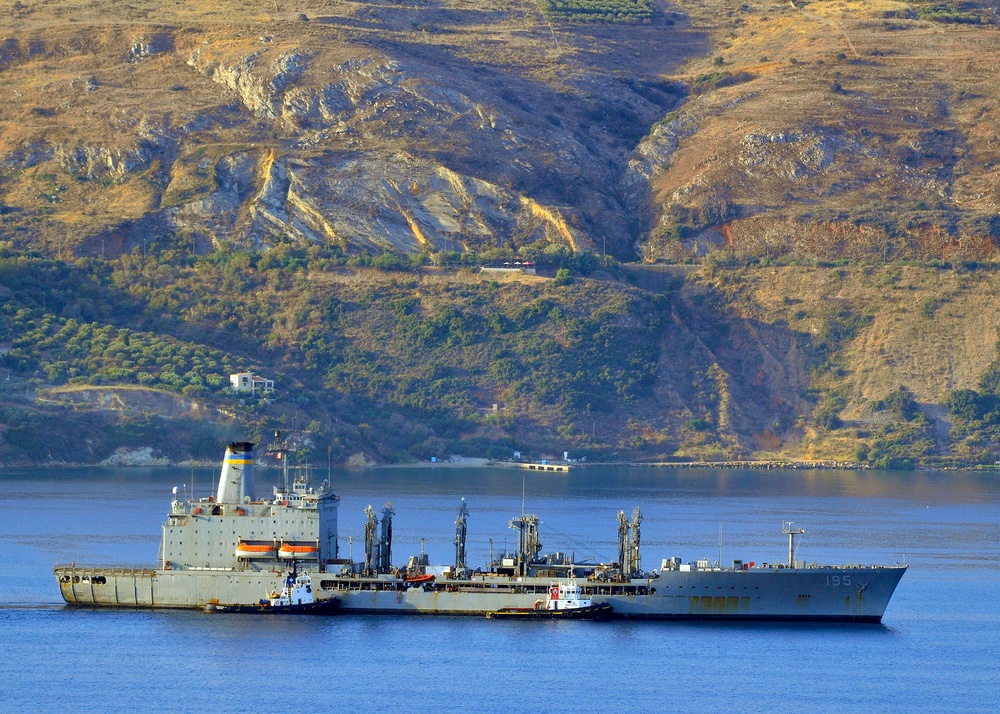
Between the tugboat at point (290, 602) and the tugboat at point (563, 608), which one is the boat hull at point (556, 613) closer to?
the tugboat at point (563, 608)

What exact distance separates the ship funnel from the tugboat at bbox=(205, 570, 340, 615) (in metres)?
3.87

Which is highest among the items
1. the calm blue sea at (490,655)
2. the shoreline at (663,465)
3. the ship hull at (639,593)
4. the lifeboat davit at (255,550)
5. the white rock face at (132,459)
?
the shoreline at (663,465)

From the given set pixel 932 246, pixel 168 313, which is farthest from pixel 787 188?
pixel 168 313

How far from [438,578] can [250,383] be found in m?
87.5

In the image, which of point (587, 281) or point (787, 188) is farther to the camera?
point (787, 188)

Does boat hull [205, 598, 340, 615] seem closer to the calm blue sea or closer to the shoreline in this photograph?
the calm blue sea

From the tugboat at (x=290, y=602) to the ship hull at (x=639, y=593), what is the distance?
0.94 feet

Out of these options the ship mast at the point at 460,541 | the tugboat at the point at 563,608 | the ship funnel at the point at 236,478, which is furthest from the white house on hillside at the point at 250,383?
the tugboat at the point at 563,608

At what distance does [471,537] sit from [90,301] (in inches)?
3310

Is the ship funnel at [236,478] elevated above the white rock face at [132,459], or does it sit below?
below

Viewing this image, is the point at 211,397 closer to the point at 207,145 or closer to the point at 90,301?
the point at 90,301

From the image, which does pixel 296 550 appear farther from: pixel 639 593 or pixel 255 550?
pixel 639 593

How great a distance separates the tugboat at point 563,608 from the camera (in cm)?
7438

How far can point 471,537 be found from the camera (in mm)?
101125
